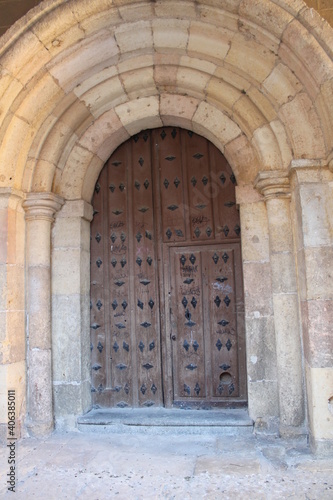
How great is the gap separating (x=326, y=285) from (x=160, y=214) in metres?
1.60

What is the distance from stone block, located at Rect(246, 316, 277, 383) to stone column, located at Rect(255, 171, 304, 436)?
103 mm

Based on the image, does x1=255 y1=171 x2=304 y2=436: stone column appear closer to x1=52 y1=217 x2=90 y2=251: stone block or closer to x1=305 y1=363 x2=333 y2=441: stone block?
x1=305 y1=363 x2=333 y2=441: stone block

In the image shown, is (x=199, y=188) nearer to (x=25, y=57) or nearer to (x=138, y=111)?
(x=138, y=111)

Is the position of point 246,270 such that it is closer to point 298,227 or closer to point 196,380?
point 298,227

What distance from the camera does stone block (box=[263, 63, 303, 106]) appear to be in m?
3.15

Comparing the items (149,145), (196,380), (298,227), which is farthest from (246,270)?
(149,145)

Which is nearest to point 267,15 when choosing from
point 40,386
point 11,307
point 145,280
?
point 145,280

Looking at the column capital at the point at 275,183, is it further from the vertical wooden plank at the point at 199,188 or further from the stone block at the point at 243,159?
the vertical wooden plank at the point at 199,188

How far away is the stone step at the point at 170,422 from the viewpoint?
3334mm

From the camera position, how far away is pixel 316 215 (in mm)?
3016

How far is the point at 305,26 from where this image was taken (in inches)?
112

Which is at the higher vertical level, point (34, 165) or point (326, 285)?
point (34, 165)

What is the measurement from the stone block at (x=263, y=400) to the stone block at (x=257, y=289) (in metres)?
0.53

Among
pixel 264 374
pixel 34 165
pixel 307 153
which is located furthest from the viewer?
pixel 34 165
